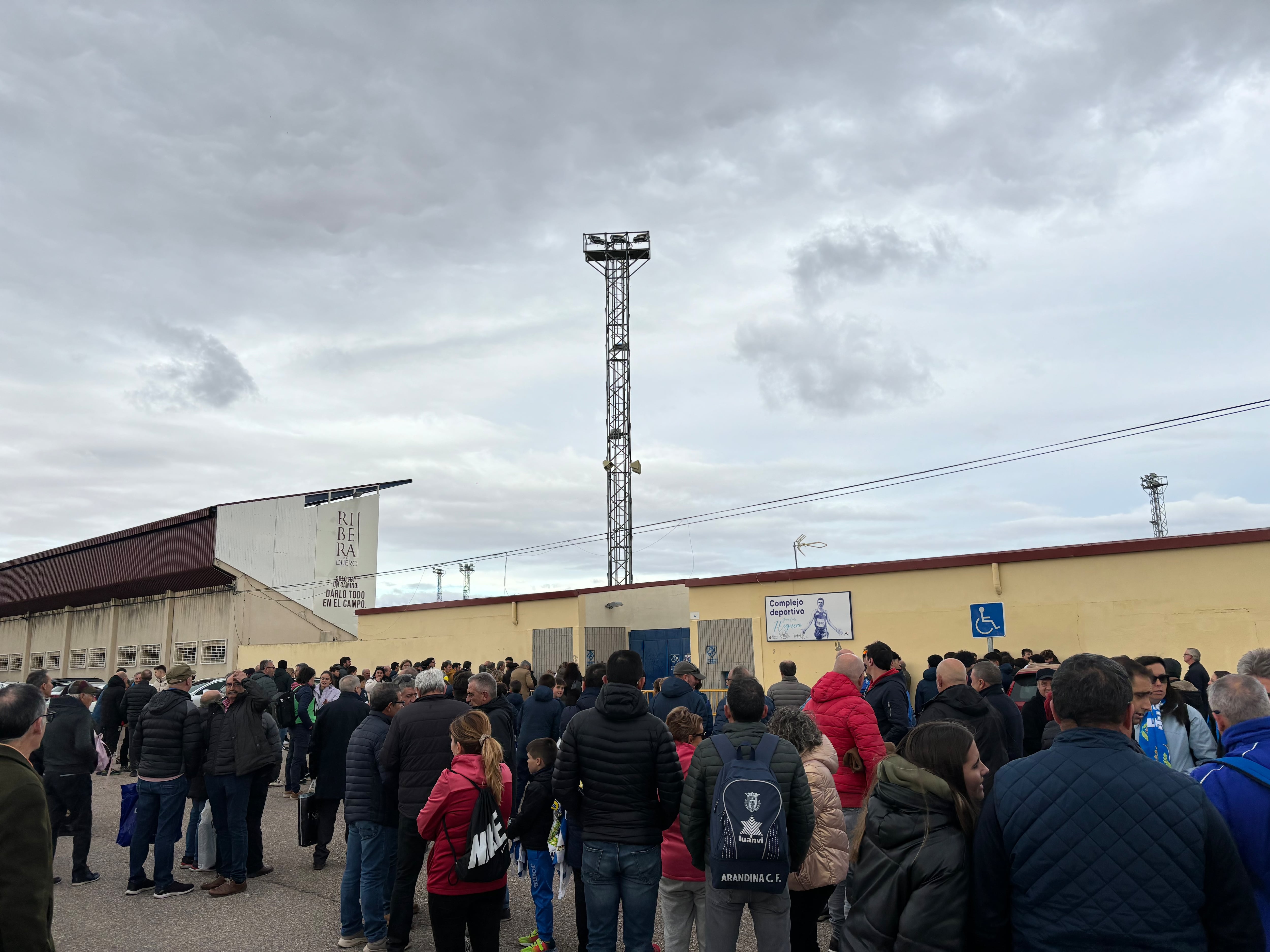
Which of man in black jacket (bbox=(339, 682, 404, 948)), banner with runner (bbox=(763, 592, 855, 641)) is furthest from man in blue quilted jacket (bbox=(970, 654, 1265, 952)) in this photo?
banner with runner (bbox=(763, 592, 855, 641))

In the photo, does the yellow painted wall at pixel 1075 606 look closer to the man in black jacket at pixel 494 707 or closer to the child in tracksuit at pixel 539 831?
the man in black jacket at pixel 494 707

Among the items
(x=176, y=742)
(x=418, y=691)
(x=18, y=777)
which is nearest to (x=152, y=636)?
(x=176, y=742)

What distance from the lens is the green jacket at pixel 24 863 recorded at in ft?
9.47

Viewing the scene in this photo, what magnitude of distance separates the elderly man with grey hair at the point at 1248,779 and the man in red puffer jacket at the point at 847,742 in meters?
2.76

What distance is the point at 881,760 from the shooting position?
3.00 m

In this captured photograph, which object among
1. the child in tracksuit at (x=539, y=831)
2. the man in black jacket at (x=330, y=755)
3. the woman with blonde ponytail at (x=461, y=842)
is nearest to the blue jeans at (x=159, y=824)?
the man in black jacket at (x=330, y=755)

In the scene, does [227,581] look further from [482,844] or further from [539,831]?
[482,844]

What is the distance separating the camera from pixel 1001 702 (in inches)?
247

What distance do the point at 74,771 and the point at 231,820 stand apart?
1772 mm

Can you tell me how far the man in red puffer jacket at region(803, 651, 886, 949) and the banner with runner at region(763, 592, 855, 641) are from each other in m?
11.7

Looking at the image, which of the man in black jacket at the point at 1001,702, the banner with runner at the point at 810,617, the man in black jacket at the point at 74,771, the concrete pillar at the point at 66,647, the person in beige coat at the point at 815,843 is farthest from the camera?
the concrete pillar at the point at 66,647

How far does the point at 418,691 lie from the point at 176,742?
2865mm

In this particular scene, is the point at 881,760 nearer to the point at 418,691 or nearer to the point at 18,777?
the point at 18,777

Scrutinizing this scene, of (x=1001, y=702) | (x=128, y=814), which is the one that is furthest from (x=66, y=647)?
(x=1001, y=702)
